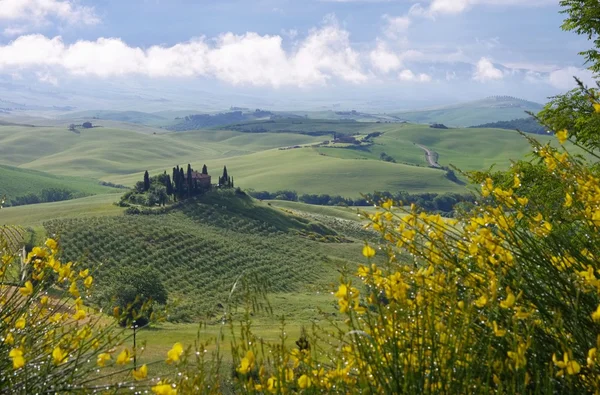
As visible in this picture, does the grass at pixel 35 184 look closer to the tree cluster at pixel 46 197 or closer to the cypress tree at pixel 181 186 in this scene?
the tree cluster at pixel 46 197

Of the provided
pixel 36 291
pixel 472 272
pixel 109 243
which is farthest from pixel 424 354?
pixel 109 243

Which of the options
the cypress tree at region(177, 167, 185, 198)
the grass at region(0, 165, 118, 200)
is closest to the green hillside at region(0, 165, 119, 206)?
the grass at region(0, 165, 118, 200)

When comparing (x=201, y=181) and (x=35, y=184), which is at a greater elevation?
(x=201, y=181)

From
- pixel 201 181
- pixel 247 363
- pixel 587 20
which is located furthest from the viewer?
pixel 201 181

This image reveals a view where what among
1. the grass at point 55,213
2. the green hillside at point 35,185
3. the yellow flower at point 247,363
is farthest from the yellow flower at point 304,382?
the green hillside at point 35,185

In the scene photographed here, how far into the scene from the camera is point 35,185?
565 ft

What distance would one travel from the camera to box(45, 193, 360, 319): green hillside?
226 feet

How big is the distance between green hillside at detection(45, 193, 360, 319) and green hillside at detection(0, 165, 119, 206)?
8527 centimetres

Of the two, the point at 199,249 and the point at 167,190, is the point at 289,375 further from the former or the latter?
the point at 167,190

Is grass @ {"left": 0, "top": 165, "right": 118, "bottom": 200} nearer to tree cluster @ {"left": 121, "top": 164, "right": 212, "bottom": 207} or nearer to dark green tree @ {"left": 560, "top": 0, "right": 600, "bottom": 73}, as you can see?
tree cluster @ {"left": 121, "top": 164, "right": 212, "bottom": 207}

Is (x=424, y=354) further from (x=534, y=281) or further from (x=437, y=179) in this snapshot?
(x=437, y=179)

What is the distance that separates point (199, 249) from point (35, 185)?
110955mm

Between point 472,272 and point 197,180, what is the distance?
101m

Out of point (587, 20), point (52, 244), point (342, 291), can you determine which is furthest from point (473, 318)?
point (587, 20)
